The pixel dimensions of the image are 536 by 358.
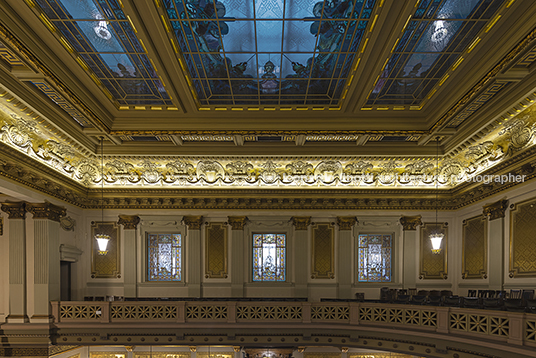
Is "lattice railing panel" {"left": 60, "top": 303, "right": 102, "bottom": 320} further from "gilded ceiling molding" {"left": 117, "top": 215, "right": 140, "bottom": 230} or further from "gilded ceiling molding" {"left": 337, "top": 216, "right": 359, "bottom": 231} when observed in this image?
"gilded ceiling molding" {"left": 337, "top": 216, "right": 359, "bottom": 231}

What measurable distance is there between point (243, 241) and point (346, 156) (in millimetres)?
4798

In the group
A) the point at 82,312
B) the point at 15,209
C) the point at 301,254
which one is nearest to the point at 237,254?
the point at 301,254

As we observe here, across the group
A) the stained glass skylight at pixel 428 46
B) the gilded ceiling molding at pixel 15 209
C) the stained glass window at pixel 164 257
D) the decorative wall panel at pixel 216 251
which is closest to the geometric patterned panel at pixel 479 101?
the stained glass skylight at pixel 428 46

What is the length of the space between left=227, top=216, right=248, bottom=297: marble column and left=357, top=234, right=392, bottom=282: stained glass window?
14.0 ft

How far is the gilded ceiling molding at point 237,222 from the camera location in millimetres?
13375

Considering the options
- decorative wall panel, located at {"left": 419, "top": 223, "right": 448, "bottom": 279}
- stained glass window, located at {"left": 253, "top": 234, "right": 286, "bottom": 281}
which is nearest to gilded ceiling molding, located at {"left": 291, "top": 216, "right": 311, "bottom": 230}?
stained glass window, located at {"left": 253, "top": 234, "right": 286, "bottom": 281}

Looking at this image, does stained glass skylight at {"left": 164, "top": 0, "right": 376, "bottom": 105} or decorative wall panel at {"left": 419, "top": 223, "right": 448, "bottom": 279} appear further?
decorative wall panel at {"left": 419, "top": 223, "right": 448, "bottom": 279}

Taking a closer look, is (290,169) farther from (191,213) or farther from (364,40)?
(364,40)

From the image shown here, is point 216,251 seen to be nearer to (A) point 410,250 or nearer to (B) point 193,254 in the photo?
(B) point 193,254

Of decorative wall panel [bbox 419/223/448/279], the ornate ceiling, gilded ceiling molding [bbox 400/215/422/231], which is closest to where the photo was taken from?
the ornate ceiling

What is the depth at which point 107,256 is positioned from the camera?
1348 centimetres

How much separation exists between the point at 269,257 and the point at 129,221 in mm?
5293

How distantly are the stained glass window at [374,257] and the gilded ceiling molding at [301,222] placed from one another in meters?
2.03

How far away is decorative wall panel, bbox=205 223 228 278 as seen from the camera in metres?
13.4
